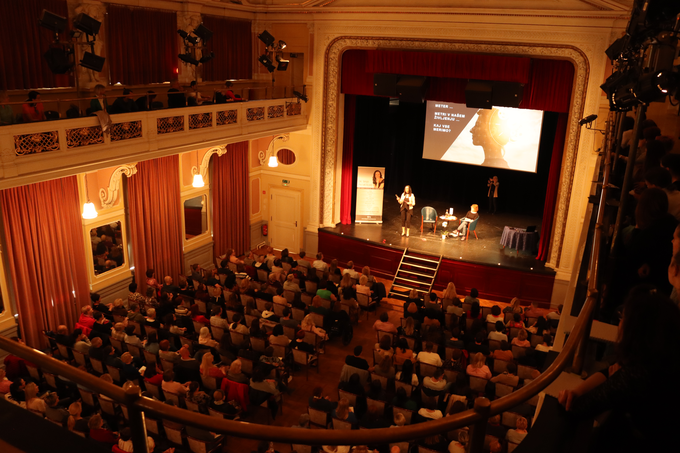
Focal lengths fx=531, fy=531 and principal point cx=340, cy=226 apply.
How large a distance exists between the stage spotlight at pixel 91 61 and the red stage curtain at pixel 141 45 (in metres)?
2.08

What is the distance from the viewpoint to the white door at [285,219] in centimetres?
1580

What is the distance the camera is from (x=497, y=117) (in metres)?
14.4

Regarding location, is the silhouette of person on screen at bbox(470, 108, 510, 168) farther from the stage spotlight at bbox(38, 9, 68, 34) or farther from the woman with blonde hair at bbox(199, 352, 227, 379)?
the stage spotlight at bbox(38, 9, 68, 34)

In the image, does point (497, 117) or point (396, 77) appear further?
point (497, 117)

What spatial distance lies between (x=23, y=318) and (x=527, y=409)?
29.3 ft

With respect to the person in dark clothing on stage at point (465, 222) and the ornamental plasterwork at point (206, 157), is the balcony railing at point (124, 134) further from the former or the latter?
the person in dark clothing on stage at point (465, 222)

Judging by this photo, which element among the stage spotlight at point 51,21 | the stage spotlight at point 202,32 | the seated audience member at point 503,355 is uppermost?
the stage spotlight at point 202,32

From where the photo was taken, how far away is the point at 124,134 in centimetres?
955

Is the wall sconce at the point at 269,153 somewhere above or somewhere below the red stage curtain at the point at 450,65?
below

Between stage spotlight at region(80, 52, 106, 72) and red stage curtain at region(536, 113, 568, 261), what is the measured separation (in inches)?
390

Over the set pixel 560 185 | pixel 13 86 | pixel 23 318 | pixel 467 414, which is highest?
pixel 13 86

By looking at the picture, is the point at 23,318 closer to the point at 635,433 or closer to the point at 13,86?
the point at 13,86

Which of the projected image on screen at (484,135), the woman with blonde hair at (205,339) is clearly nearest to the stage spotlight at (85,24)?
the woman with blonde hair at (205,339)

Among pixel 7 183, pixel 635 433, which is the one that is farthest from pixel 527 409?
pixel 7 183
